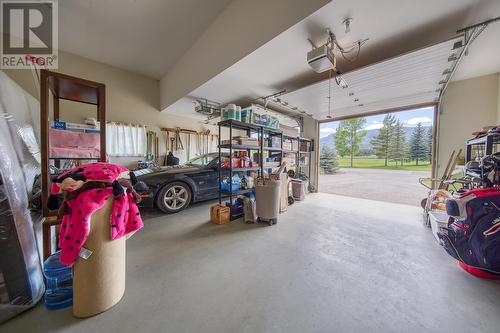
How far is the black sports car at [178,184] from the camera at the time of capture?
10.4ft

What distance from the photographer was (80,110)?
3994 millimetres

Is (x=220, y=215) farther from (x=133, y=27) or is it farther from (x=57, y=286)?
(x=133, y=27)

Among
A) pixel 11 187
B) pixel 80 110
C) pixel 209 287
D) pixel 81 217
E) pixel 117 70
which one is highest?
pixel 117 70

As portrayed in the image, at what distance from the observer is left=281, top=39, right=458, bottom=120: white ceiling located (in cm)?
233

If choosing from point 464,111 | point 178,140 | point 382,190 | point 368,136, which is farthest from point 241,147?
point 368,136

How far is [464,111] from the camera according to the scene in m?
3.37

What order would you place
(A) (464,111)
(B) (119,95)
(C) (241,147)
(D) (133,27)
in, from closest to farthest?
(D) (133,27) < (C) (241,147) < (A) (464,111) < (B) (119,95)

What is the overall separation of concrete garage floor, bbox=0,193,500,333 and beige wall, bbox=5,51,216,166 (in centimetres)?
363

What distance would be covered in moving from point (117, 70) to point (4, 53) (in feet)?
5.70

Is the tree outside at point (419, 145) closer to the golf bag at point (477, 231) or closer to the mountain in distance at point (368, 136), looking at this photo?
the mountain in distance at point (368, 136)

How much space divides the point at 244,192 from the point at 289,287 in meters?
1.91

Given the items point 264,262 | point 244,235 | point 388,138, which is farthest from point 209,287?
point 388,138

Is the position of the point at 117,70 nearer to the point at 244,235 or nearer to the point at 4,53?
the point at 4,53

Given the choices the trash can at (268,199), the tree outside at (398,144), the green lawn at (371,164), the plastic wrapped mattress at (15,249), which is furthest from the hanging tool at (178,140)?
the tree outside at (398,144)
